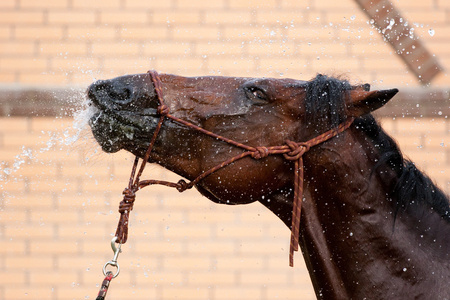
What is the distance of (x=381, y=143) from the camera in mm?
2398

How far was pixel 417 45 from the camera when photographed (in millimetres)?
4867

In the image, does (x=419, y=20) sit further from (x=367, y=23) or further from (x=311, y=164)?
(x=311, y=164)

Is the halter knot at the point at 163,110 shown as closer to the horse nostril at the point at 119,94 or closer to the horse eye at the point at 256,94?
the horse nostril at the point at 119,94

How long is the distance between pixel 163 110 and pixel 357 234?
2.73 feet

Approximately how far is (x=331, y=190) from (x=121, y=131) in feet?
2.62

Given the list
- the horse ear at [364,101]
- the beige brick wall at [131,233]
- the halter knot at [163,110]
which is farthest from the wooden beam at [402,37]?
the halter knot at [163,110]

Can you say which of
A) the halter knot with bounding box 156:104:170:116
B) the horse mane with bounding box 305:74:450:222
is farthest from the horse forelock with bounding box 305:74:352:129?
the halter knot with bounding box 156:104:170:116

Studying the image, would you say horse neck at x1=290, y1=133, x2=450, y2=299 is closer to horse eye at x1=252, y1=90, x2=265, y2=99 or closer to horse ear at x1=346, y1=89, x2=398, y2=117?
horse ear at x1=346, y1=89, x2=398, y2=117

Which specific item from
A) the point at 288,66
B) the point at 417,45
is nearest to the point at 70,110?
the point at 288,66

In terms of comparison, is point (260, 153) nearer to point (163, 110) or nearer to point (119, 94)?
point (163, 110)

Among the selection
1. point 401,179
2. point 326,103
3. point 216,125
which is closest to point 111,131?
point 216,125

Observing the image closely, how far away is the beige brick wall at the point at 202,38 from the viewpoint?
490 centimetres

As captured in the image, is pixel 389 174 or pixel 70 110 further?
pixel 70 110

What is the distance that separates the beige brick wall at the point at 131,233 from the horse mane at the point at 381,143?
2.45 meters
